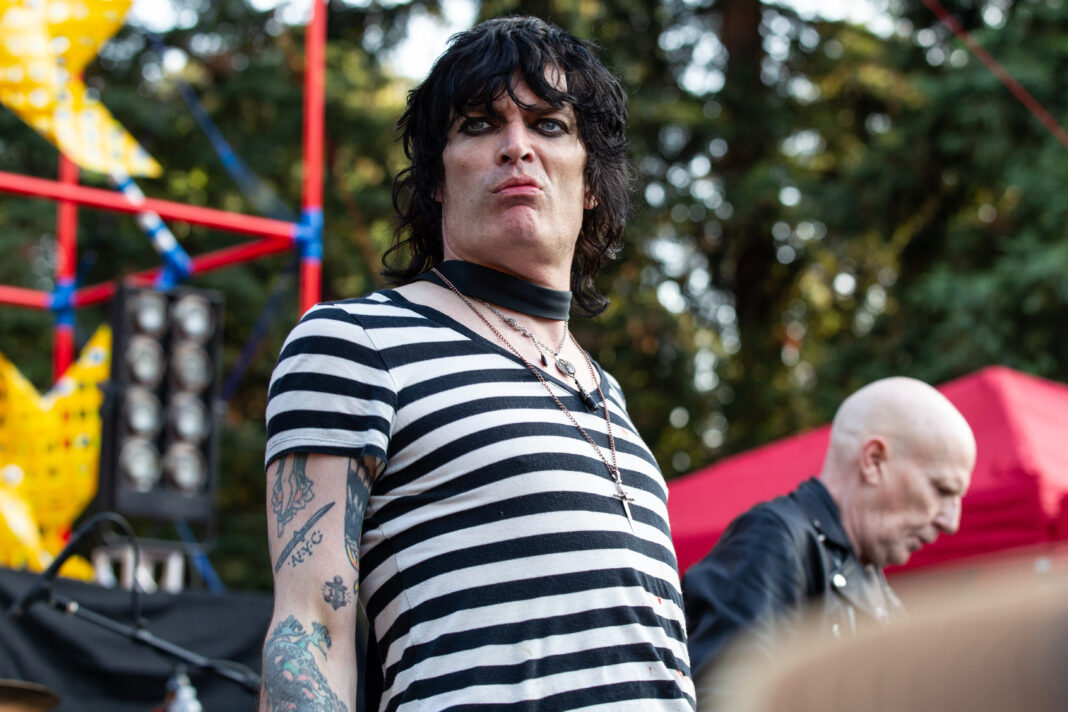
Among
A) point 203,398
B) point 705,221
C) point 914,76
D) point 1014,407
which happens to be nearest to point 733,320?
point 705,221

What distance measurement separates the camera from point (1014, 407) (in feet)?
15.6

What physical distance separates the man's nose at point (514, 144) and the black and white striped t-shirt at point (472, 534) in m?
0.29

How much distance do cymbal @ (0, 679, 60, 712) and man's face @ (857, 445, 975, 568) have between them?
1830mm

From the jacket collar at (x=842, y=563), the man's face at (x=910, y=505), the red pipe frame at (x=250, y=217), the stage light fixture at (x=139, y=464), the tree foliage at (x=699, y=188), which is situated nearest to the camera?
the jacket collar at (x=842, y=563)

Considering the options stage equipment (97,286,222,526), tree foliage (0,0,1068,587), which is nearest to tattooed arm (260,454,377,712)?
stage equipment (97,286,222,526)

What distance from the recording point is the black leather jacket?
2408 mm

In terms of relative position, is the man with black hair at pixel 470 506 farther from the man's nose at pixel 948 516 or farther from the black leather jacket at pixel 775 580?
the man's nose at pixel 948 516

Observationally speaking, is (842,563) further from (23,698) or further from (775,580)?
(23,698)

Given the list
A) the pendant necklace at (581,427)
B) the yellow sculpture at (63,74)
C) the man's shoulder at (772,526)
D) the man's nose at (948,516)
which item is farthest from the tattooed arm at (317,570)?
the yellow sculpture at (63,74)

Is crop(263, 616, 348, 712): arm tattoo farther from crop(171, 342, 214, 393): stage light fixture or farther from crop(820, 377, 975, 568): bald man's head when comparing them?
crop(171, 342, 214, 393): stage light fixture

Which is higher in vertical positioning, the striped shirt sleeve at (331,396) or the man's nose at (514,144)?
the man's nose at (514,144)

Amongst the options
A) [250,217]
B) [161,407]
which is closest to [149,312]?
[161,407]

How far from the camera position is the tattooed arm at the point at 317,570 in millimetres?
1370

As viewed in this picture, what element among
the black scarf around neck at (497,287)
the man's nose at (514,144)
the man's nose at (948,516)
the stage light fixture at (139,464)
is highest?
the stage light fixture at (139,464)
